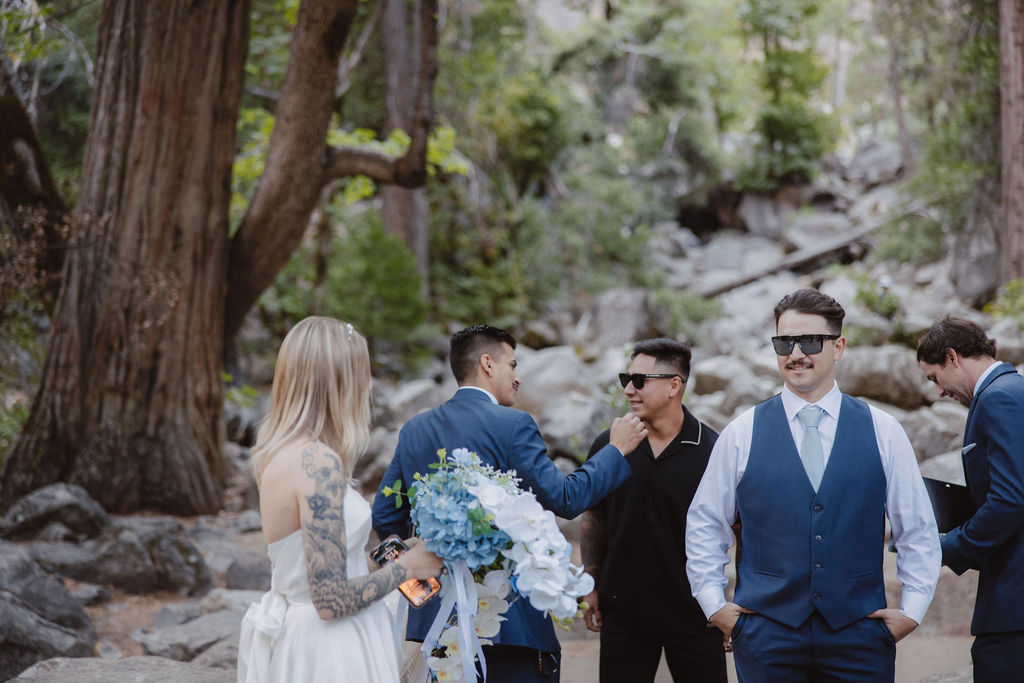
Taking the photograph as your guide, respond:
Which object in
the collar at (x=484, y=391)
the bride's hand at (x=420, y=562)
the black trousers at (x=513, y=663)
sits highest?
the collar at (x=484, y=391)

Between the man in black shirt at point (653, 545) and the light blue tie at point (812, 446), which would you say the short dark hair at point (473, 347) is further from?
the light blue tie at point (812, 446)

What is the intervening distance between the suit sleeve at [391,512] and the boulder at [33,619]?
266cm

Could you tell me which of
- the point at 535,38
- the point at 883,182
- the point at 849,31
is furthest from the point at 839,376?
the point at 849,31

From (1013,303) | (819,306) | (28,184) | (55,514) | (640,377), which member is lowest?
(55,514)

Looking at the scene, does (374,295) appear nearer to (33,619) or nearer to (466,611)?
Answer: (33,619)

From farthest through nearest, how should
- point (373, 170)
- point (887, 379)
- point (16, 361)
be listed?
point (887, 379) → point (373, 170) → point (16, 361)

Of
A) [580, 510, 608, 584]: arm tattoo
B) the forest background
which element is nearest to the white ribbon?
[580, 510, 608, 584]: arm tattoo

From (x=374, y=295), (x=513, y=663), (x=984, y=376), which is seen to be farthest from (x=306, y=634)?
(x=374, y=295)

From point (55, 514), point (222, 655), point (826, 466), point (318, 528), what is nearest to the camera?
point (318, 528)

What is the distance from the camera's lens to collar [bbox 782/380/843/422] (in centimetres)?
299

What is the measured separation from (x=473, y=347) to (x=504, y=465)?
1.59ft

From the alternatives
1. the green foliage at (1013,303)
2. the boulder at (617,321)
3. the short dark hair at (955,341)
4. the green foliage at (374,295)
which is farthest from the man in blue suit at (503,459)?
the boulder at (617,321)

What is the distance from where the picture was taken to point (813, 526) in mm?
2820

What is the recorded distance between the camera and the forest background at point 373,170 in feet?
26.9
